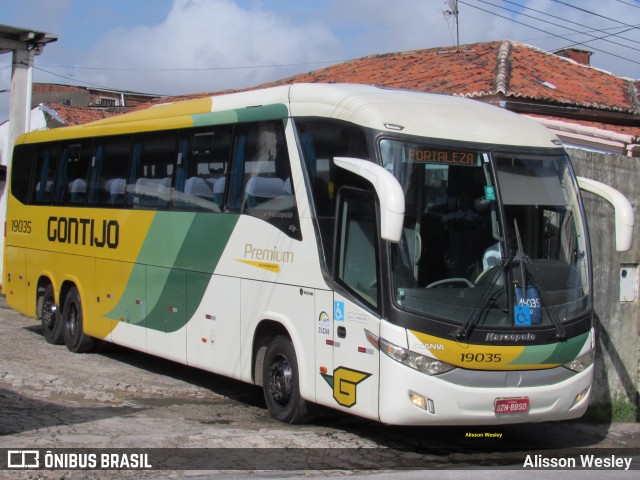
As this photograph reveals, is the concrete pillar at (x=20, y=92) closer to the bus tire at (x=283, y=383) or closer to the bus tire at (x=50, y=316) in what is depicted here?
the bus tire at (x=50, y=316)

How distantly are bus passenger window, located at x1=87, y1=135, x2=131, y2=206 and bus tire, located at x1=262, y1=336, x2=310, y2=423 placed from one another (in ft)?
13.6

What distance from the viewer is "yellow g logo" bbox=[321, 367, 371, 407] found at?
793cm

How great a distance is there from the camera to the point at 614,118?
60.7 ft

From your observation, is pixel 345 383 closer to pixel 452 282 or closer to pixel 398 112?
pixel 452 282

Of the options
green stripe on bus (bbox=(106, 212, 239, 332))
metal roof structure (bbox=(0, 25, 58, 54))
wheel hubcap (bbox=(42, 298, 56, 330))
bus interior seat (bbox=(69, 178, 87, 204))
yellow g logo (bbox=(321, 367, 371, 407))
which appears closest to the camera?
yellow g logo (bbox=(321, 367, 371, 407))

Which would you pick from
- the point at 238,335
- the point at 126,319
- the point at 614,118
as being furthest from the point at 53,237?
the point at 614,118

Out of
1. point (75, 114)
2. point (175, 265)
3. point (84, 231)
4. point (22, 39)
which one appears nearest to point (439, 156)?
point (175, 265)

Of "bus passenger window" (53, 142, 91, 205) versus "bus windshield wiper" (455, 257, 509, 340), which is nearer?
"bus windshield wiper" (455, 257, 509, 340)

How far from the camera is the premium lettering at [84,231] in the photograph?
1241 centimetres

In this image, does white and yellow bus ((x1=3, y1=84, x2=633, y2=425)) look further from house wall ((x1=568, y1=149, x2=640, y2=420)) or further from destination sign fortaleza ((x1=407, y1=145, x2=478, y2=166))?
house wall ((x1=568, y1=149, x2=640, y2=420))

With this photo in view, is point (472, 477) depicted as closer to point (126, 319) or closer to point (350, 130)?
point (350, 130)

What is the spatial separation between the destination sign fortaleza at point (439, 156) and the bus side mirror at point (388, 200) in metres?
0.41

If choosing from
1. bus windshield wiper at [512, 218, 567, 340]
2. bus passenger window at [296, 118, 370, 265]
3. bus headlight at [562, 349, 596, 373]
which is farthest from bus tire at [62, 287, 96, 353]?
bus headlight at [562, 349, 596, 373]

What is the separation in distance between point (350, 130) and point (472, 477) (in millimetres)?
3315
